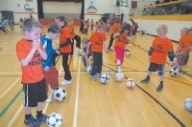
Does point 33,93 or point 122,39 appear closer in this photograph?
point 33,93

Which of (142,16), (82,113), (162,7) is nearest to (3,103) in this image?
(82,113)

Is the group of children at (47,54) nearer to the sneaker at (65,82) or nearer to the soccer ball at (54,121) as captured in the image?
the sneaker at (65,82)

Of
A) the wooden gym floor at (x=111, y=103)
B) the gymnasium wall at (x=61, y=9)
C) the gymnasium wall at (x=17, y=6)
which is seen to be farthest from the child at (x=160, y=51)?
the gymnasium wall at (x=17, y=6)

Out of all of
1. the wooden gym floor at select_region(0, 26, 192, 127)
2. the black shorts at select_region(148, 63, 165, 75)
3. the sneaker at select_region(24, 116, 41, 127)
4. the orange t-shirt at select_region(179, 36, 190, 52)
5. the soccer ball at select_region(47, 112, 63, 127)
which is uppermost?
the orange t-shirt at select_region(179, 36, 190, 52)

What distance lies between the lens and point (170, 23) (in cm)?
1553

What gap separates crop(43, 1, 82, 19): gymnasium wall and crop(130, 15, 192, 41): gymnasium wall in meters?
11.0

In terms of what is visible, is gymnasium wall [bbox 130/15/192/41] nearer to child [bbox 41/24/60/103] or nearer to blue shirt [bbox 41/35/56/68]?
child [bbox 41/24/60/103]

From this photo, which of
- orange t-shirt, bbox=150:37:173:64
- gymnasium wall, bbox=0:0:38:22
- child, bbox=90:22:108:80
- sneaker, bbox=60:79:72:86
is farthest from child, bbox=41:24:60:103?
gymnasium wall, bbox=0:0:38:22

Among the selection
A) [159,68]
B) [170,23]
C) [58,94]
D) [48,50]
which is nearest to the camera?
[48,50]

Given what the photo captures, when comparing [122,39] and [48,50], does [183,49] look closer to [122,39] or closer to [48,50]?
[122,39]

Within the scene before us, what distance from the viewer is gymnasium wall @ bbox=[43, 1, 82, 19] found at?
99.7 ft

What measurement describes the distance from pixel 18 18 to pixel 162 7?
2087 cm

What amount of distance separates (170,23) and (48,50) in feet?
43.6

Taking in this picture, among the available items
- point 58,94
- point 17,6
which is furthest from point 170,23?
point 17,6
